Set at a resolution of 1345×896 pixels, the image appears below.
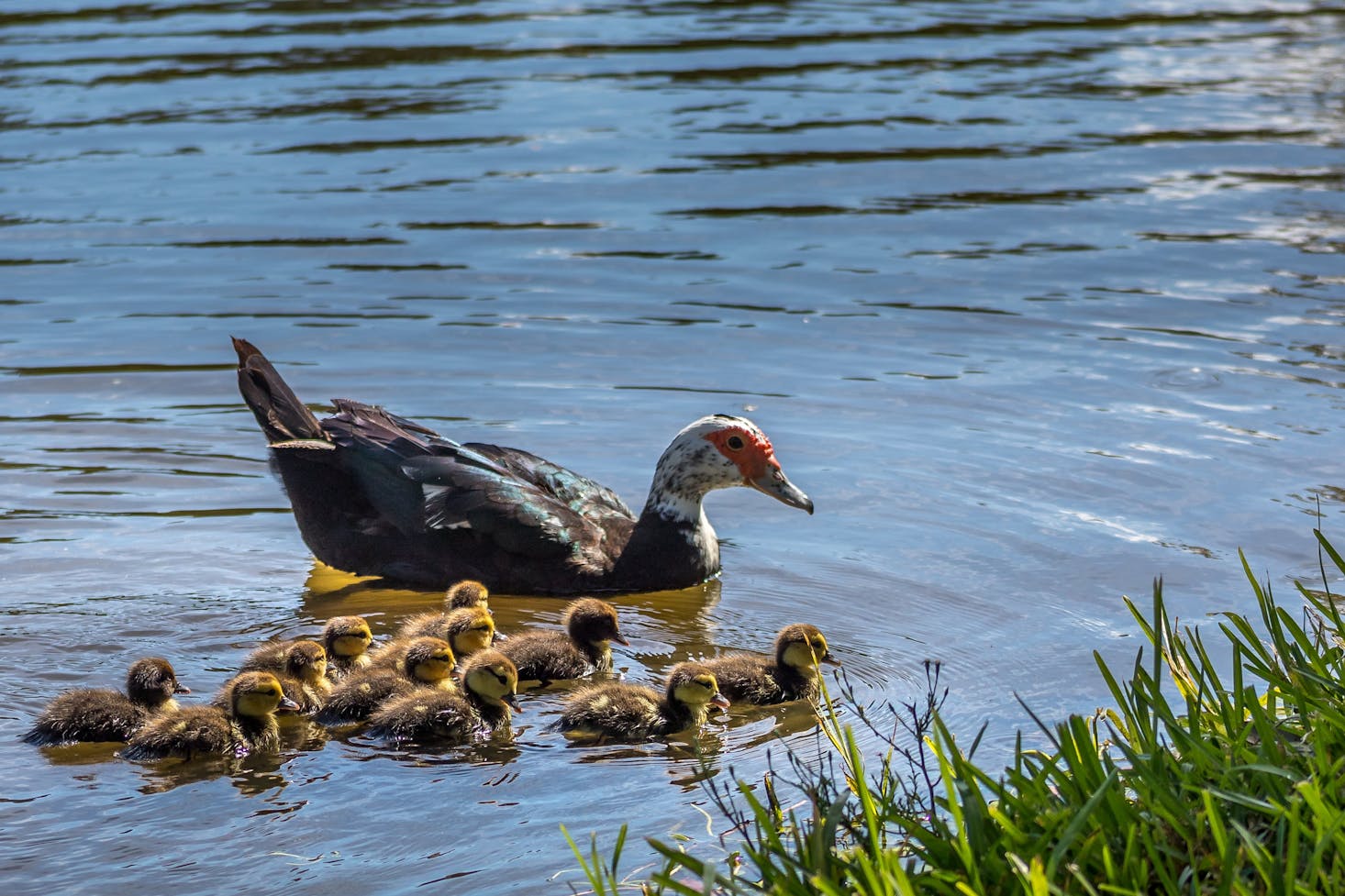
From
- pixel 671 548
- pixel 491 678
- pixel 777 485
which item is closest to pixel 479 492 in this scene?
pixel 671 548

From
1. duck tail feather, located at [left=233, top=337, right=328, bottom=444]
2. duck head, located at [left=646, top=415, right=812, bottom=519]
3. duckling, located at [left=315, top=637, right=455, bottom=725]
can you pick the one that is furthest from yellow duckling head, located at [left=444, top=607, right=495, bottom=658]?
duck tail feather, located at [left=233, top=337, right=328, bottom=444]

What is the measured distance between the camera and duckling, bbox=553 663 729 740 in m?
5.87

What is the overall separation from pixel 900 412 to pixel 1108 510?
5.40ft

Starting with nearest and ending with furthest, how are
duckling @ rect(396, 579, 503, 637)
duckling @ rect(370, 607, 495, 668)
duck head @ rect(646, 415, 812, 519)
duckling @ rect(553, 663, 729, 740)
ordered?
duckling @ rect(553, 663, 729, 740) → duckling @ rect(370, 607, 495, 668) → duckling @ rect(396, 579, 503, 637) → duck head @ rect(646, 415, 812, 519)

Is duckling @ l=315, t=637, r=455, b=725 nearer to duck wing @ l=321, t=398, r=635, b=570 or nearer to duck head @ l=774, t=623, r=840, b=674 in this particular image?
duck head @ l=774, t=623, r=840, b=674

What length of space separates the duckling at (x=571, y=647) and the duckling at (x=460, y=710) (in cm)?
45

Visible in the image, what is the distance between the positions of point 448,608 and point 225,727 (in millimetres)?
1574

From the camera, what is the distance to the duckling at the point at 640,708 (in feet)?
19.2

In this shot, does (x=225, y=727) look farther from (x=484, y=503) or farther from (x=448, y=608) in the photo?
(x=484, y=503)

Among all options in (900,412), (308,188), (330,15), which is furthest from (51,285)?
(330,15)

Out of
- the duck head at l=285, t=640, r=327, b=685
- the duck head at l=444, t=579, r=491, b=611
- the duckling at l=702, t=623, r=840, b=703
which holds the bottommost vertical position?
the duckling at l=702, t=623, r=840, b=703

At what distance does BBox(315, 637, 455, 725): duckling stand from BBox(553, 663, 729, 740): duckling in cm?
49

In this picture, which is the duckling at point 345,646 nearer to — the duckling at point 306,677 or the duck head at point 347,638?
the duck head at point 347,638

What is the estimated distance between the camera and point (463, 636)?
6.67m
